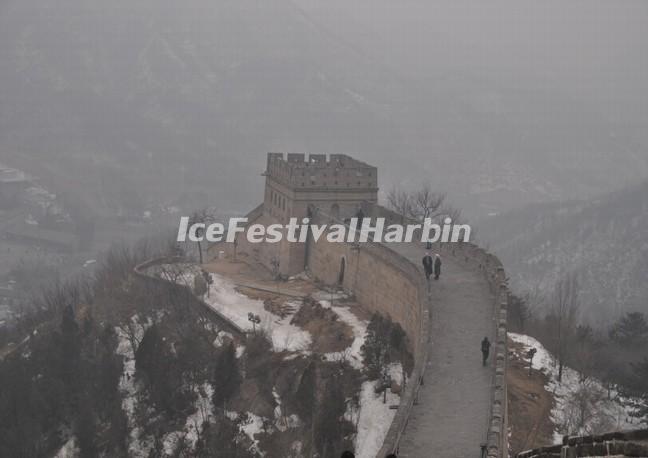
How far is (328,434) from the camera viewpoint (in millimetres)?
34438

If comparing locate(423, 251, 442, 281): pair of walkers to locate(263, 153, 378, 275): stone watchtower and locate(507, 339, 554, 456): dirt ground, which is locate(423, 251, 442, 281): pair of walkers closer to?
locate(507, 339, 554, 456): dirt ground

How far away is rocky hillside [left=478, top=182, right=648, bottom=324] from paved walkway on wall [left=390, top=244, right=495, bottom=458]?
43.2m

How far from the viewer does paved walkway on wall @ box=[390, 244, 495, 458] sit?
25.5 metres

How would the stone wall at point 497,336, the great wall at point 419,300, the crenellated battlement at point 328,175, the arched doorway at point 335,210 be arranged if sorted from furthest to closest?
1. the arched doorway at point 335,210
2. the crenellated battlement at point 328,175
3. the great wall at point 419,300
4. the stone wall at point 497,336

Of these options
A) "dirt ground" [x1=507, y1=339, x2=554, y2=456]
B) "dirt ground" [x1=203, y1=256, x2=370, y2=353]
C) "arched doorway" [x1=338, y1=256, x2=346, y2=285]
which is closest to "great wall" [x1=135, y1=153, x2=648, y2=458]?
"arched doorway" [x1=338, y1=256, x2=346, y2=285]

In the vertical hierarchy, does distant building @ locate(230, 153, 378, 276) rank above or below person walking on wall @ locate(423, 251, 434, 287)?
above

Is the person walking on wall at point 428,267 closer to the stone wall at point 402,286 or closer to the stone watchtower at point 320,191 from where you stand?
the stone wall at point 402,286

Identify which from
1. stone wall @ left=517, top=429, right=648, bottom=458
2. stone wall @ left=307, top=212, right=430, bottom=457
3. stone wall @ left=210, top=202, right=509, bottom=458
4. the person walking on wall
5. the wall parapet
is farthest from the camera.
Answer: the person walking on wall

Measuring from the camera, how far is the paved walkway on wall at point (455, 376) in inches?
1003

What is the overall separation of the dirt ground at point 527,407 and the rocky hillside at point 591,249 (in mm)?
39902

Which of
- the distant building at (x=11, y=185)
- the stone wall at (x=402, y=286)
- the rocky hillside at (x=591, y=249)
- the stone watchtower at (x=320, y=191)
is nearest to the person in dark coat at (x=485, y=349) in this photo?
the stone wall at (x=402, y=286)

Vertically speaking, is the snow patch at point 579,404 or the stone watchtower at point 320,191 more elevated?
the stone watchtower at point 320,191

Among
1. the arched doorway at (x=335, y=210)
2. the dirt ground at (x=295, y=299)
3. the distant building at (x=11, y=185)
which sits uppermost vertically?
the distant building at (x=11, y=185)

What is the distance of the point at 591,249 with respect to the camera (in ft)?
347
